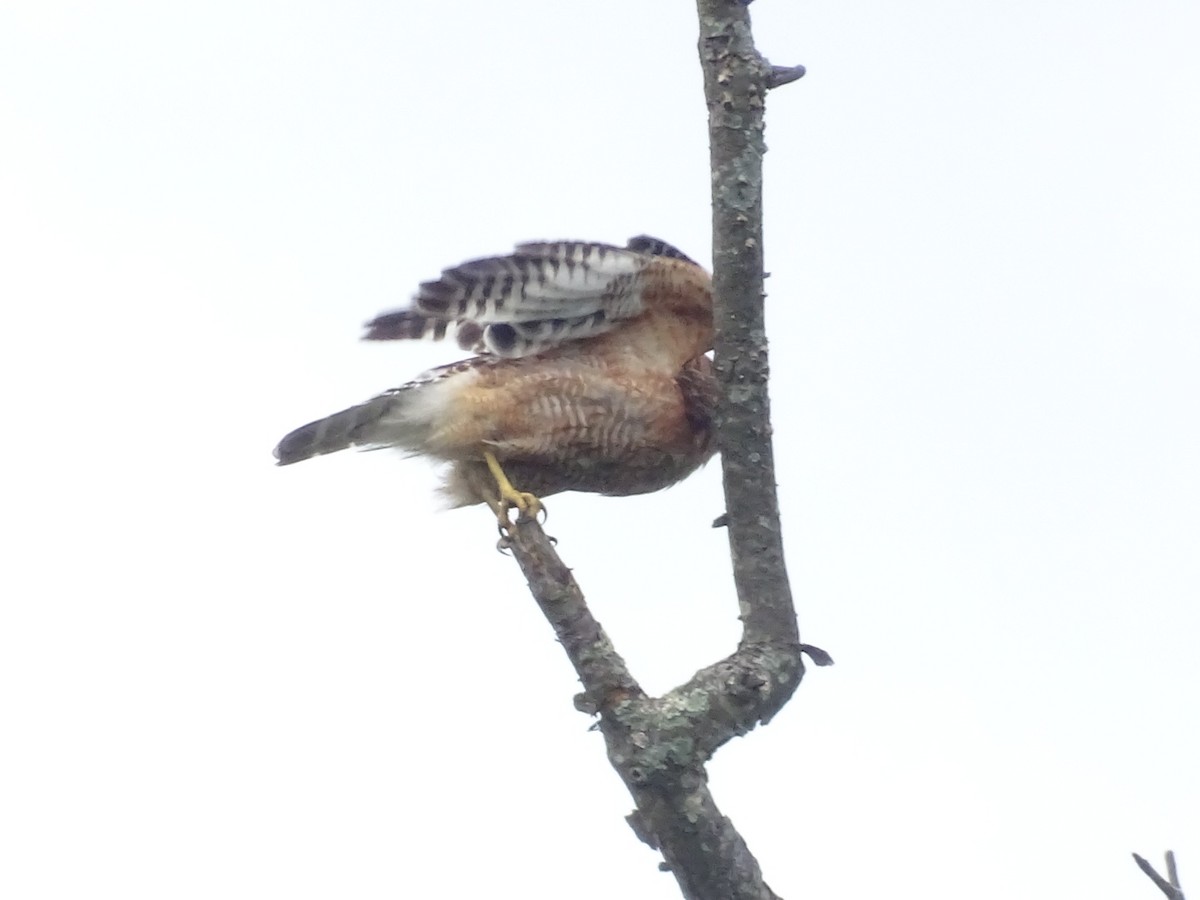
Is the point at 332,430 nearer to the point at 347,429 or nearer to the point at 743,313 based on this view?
the point at 347,429

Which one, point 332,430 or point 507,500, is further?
point 332,430

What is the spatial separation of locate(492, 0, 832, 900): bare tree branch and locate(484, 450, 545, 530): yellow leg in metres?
0.77

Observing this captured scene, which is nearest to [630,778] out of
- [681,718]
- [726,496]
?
[681,718]

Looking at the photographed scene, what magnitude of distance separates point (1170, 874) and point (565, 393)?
146 inches

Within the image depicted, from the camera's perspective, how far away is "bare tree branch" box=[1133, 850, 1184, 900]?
11.0ft

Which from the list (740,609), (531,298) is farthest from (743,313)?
(531,298)

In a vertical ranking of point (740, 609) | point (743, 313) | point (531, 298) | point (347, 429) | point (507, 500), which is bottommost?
point (740, 609)

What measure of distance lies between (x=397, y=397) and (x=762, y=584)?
2.15 metres

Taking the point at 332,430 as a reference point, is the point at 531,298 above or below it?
below

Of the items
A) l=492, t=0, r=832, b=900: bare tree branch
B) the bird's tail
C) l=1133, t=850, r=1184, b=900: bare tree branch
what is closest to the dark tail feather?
the bird's tail

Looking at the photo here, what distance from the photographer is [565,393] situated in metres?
6.64

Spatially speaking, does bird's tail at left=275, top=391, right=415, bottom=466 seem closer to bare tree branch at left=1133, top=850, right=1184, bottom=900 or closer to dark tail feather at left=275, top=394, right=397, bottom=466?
dark tail feather at left=275, top=394, right=397, bottom=466

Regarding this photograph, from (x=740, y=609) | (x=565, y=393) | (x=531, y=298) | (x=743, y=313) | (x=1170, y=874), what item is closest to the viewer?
(x=1170, y=874)

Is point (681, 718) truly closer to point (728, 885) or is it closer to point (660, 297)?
point (728, 885)
